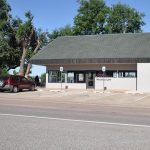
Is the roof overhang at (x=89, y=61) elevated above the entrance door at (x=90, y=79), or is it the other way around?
the roof overhang at (x=89, y=61)

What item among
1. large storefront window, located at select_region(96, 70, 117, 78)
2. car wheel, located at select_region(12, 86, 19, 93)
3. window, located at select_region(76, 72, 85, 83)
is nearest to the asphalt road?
car wheel, located at select_region(12, 86, 19, 93)

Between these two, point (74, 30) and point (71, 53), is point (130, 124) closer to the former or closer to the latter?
point (71, 53)

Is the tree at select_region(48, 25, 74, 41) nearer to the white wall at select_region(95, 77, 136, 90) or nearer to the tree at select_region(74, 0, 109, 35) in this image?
the tree at select_region(74, 0, 109, 35)

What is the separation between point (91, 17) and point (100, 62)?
2681cm

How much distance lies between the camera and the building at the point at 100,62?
39.8 m

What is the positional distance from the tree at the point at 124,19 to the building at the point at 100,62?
715 inches

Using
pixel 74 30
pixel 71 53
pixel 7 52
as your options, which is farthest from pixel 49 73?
pixel 74 30

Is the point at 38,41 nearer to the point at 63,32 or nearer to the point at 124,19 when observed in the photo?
the point at 63,32

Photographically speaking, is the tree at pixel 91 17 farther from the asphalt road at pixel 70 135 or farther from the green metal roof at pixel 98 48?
the asphalt road at pixel 70 135

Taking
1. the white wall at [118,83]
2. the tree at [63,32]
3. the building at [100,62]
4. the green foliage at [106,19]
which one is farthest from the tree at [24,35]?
the white wall at [118,83]

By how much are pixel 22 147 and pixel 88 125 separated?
4.18 metres

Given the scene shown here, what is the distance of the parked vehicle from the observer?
118 feet

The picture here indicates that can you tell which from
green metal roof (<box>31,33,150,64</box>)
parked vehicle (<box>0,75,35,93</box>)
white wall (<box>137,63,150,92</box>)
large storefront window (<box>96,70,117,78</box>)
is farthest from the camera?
large storefront window (<box>96,70,117,78</box>)

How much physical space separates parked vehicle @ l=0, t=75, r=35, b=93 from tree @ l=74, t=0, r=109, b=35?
28.4 meters
